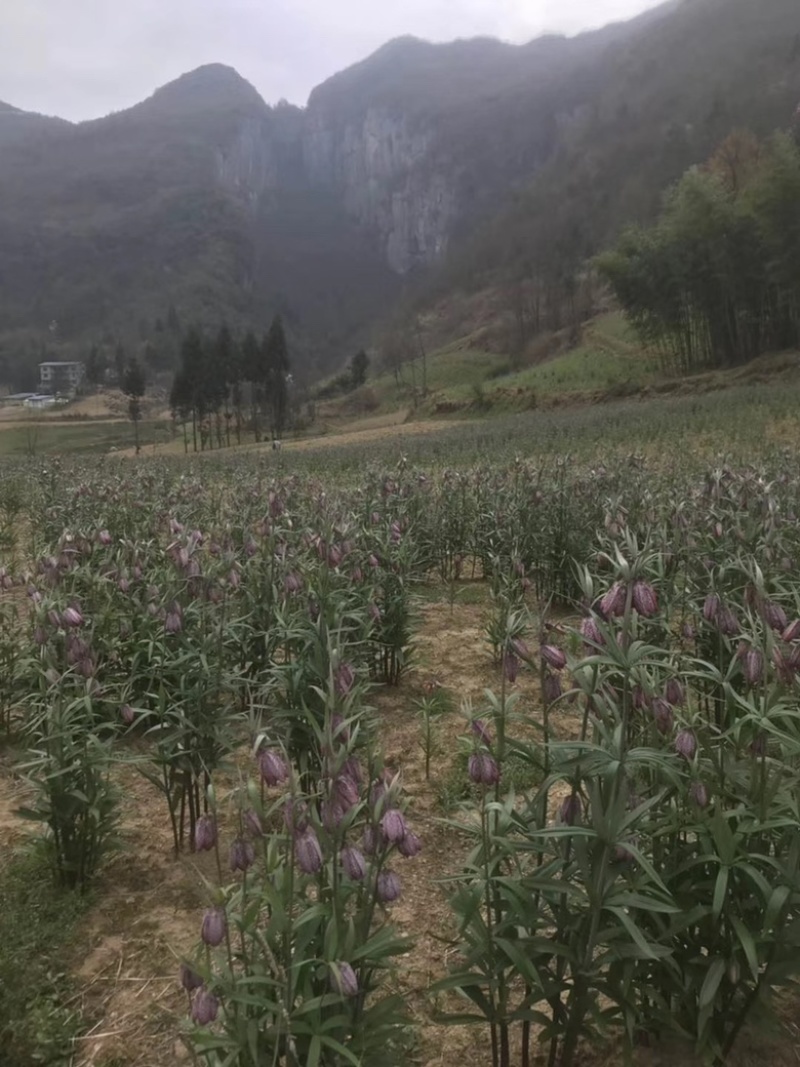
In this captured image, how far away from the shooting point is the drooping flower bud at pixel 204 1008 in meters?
1.77

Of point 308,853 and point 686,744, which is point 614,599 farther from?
point 308,853

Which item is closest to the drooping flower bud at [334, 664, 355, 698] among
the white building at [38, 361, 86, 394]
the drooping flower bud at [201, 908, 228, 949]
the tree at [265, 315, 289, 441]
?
the drooping flower bud at [201, 908, 228, 949]

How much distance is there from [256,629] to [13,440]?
228 ft

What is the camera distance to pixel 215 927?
1841 mm

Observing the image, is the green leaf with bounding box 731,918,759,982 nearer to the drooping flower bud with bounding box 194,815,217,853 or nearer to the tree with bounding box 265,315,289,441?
the drooping flower bud with bounding box 194,815,217,853

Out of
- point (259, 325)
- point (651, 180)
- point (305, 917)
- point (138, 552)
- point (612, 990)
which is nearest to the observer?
point (305, 917)

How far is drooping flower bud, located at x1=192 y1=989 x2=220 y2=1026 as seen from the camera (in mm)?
1771

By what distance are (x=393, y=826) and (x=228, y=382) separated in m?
71.4

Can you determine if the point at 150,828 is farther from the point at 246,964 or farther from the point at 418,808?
the point at 246,964

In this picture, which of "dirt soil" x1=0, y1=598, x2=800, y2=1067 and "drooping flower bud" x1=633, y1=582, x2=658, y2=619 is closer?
"drooping flower bud" x1=633, y1=582, x2=658, y2=619

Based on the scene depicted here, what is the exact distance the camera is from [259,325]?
185 m

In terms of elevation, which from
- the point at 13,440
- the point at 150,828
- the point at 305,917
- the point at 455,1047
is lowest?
the point at 455,1047

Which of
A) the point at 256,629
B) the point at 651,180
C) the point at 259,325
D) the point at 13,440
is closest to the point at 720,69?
the point at 651,180

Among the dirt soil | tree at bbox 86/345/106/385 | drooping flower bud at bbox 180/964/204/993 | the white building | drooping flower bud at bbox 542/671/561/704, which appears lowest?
the dirt soil
